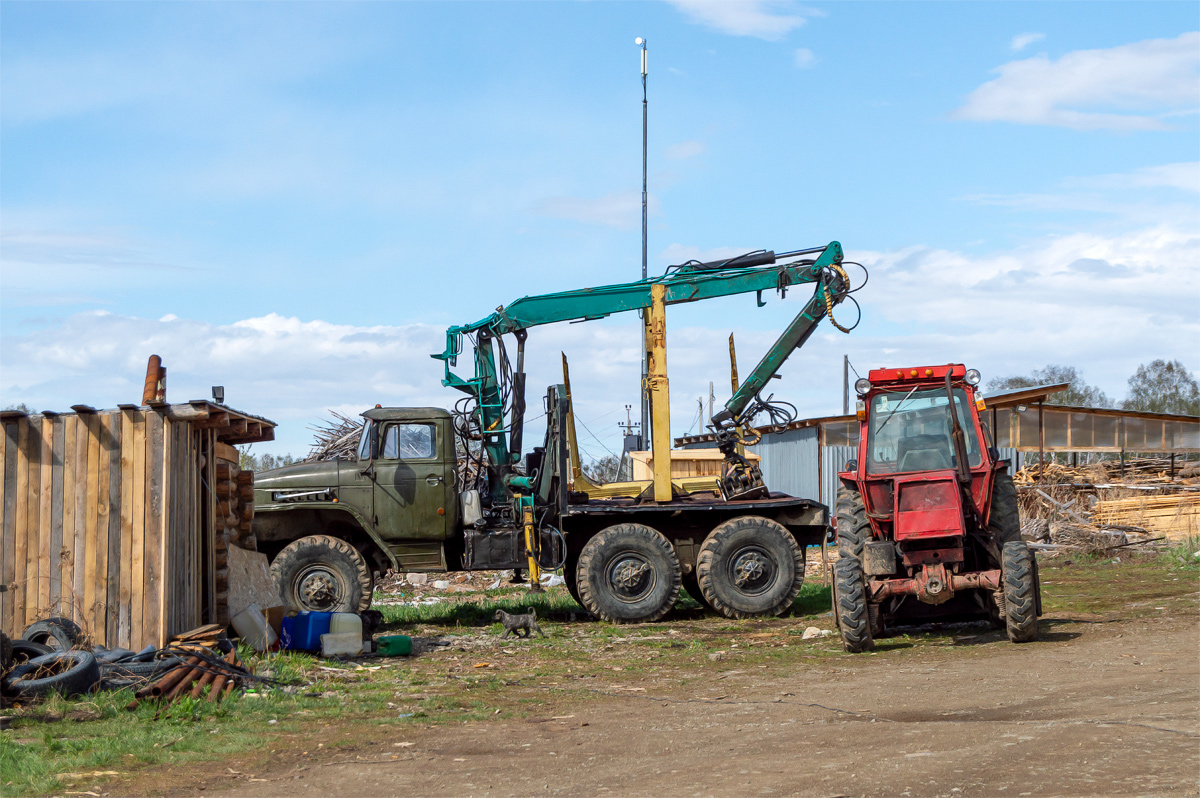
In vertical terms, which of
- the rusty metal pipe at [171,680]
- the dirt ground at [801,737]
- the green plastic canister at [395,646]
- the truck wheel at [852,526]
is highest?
the truck wheel at [852,526]

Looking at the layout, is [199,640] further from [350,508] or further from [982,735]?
[982,735]

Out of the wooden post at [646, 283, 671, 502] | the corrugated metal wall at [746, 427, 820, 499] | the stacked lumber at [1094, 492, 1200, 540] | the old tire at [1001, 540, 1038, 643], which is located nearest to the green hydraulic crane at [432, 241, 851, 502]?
the wooden post at [646, 283, 671, 502]

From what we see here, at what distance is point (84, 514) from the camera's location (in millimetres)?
10195

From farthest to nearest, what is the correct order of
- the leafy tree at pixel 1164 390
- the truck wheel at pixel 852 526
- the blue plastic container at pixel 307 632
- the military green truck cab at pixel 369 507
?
the leafy tree at pixel 1164 390 → the military green truck cab at pixel 369 507 → the blue plastic container at pixel 307 632 → the truck wheel at pixel 852 526

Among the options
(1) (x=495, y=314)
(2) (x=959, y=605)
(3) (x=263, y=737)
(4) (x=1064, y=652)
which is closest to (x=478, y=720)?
(3) (x=263, y=737)

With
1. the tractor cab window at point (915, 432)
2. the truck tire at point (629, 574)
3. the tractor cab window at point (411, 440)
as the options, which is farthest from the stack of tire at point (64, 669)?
the tractor cab window at point (915, 432)

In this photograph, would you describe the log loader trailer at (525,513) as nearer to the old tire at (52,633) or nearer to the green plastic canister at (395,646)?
the green plastic canister at (395,646)

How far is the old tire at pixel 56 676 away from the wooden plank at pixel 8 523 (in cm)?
160

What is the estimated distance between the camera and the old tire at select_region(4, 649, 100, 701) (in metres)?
8.23

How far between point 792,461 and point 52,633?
2292 cm

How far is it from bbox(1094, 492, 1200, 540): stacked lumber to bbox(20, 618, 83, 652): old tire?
1927cm

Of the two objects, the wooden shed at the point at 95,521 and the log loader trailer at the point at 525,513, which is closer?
the wooden shed at the point at 95,521

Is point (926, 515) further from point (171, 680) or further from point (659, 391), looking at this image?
point (171, 680)

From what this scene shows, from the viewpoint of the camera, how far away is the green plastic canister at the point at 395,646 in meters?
11.5
